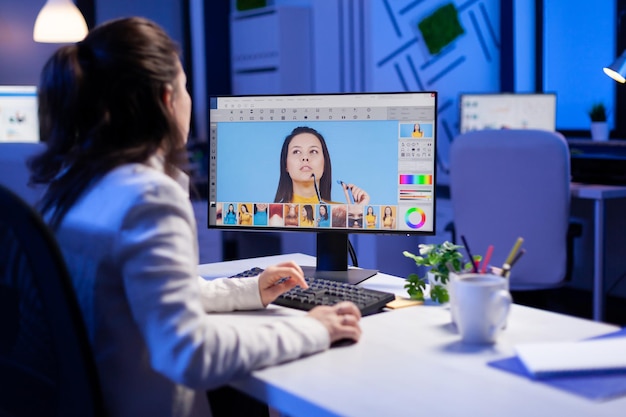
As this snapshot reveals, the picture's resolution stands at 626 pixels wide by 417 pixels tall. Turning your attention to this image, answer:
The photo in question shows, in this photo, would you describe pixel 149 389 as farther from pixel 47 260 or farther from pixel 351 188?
pixel 351 188

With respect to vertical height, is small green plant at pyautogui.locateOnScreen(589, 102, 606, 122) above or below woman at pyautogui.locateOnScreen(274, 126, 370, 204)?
above

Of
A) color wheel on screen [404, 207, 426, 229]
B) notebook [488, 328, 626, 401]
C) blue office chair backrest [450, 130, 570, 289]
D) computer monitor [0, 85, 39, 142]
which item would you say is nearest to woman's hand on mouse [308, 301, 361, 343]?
notebook [488, 328, 626, 401]

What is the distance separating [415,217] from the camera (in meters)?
1.86

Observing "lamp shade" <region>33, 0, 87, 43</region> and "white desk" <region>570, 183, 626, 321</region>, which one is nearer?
"white desk" <region>570, 183, 626, 321</region>

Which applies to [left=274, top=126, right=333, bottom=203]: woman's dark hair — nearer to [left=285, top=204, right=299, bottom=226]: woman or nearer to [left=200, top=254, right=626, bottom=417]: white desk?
[left=285, top=204, right=299, bottom=226]: woman

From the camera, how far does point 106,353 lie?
3.91 ft

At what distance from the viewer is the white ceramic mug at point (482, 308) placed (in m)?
1.29

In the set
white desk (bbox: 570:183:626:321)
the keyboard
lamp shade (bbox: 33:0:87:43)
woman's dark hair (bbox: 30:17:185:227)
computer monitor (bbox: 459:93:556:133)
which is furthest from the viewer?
lamp shade (bbox: 33:0:87:43)

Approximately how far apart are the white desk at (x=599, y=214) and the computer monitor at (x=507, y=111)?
805 millimetres

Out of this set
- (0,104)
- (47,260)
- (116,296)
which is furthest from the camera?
(0,104)

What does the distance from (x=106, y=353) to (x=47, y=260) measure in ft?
0.68

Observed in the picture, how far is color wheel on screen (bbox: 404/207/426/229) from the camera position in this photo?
1.86 meters

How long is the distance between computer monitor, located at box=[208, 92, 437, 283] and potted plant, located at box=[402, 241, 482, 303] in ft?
0.68

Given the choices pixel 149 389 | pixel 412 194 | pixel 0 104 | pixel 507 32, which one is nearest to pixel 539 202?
pixel 412 194
